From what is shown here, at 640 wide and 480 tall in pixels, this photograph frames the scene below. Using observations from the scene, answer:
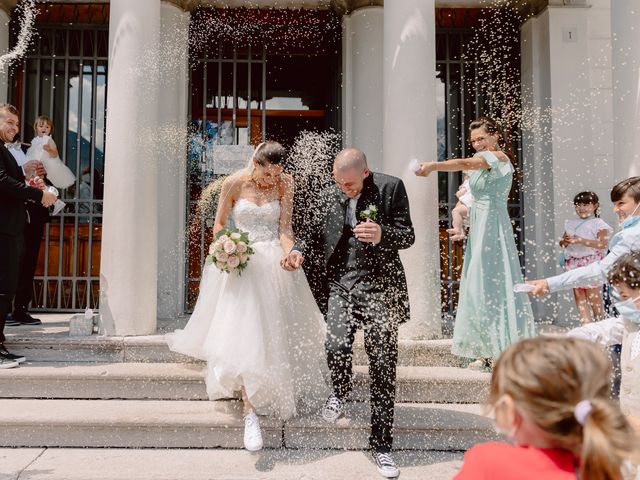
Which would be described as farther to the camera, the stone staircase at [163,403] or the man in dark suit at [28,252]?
the man in dark suit at [28,252]

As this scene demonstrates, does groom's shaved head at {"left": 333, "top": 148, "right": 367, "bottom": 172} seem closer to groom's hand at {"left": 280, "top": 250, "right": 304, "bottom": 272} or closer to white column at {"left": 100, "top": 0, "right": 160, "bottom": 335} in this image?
groom's hand at {"left": 280, "top": 250, "right": 304, "bottom": 272}

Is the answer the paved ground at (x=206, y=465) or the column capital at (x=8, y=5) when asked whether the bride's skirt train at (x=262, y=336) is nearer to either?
the paved ground at (x=206, y=465)

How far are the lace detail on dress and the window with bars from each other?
3.90 metres

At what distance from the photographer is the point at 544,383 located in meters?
1.37

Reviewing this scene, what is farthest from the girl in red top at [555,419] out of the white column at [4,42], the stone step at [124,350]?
the white column at [4,42]

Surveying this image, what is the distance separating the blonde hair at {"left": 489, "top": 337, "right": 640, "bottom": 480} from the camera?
1.29 m

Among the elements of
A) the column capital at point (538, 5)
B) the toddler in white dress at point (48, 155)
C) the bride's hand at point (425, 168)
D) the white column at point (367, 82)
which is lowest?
the bride's hand at point (425, 168)

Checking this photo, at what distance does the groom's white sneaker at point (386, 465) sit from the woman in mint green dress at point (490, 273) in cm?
147

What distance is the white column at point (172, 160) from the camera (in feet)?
23.2

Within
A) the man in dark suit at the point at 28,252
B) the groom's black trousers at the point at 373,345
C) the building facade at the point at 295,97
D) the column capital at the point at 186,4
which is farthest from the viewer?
the column capital at the point at 186,4

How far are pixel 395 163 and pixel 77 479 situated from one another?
3.85 metres

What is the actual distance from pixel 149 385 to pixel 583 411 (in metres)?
4.00

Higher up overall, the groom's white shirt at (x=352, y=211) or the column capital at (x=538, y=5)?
the column capital at (x=538, y=5)

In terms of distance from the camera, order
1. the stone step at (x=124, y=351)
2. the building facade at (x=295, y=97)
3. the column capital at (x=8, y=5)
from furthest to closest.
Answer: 1. the column capital at (x=8, y=5)
2. the building facade at (x=295, y=97)
3. the stone step at (x=124, y=351)
